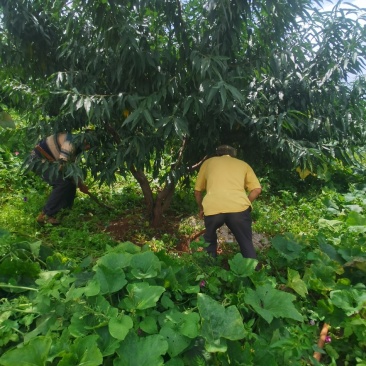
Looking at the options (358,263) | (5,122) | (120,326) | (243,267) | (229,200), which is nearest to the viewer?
(5,122)

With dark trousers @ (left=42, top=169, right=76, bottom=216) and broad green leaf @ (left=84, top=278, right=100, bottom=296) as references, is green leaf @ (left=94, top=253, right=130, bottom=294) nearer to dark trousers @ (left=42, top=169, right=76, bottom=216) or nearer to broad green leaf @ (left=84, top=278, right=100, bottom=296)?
broad green leaf @ (left=84, top=278, right=100, bottom=296)

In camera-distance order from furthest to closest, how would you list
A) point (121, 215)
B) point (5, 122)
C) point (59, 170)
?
point (121, 215) → point (59, 170) → point (5, 122)

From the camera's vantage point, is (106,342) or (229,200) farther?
(229,200)

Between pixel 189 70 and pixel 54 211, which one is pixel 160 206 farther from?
pixel 189 70

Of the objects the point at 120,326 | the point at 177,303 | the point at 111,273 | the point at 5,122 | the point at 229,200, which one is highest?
the point at 5,122

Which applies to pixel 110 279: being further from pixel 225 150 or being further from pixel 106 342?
pixel 225 150

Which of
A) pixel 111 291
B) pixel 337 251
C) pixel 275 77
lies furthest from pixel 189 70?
pixel 337 251

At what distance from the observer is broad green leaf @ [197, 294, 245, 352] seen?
1922 millimetres

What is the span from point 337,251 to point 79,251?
2.46 metres

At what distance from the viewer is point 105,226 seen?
166 inches

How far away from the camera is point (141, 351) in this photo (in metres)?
1.83

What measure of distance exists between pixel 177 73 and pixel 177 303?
6.04ft

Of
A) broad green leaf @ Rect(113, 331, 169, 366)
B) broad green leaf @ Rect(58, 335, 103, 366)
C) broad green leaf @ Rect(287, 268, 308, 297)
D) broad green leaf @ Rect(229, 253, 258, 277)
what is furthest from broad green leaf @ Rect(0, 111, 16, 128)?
broad green leaf @ Rect(287, 268, 308, 297)

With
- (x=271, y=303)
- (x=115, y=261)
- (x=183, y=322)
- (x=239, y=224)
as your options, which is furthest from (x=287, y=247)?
(x=115, y=261)
